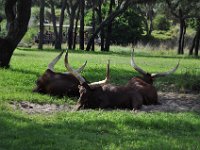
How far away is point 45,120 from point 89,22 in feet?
199

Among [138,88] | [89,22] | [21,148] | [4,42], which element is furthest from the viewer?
[89,22]

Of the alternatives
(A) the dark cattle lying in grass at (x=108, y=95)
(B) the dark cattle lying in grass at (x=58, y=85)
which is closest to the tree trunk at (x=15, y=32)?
(B) the dark cattle lying in grass at (x=58, y=85)

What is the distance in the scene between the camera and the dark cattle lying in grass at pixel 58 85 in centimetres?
1340

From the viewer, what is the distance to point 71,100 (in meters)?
12.9

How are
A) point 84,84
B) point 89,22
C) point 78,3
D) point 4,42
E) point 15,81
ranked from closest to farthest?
point 84,84
point 15,81
point 4,42
point 78,3
point 89,22

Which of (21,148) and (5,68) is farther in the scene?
(5,68)

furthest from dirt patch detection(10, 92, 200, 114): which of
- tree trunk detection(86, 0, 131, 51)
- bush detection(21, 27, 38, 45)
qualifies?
bush detection(21, 27, 38, 45)

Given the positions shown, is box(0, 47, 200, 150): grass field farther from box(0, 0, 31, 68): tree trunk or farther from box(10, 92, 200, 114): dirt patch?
box(0, 0, 31, 68): tree trunk

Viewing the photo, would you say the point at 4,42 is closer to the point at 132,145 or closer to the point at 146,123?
the point at 146,123

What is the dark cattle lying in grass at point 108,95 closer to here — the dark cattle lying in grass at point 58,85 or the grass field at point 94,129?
the grass field at point 94,129

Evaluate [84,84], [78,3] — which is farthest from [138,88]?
[78,3]

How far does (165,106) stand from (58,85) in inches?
109

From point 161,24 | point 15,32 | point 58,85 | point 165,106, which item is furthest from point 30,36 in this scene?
point 165,106

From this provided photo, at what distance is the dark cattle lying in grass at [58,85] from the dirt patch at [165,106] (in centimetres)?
132
